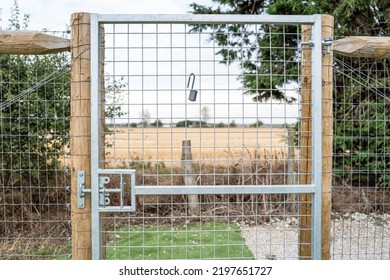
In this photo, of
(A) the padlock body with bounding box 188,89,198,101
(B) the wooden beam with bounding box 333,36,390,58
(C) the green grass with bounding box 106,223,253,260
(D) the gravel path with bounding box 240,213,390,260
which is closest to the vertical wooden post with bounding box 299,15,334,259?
(B) the wooden beam with bounding box 333,36,390,58

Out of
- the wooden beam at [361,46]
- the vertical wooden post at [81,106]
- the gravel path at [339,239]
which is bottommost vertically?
the gravel path at [339,239]

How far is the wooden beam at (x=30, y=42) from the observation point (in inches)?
103

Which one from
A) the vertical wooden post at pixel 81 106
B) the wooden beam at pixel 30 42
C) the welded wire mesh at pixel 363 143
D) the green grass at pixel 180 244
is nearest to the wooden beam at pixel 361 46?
the vertical wooden post at pixel 81 106

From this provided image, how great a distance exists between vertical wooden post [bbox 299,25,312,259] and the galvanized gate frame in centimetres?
12

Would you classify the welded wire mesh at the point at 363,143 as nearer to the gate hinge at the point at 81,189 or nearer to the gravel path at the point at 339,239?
the gravel path at the point at 339,239

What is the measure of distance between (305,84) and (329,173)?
22.5 inches

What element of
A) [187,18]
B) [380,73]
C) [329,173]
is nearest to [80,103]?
[187,18]

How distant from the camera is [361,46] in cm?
279

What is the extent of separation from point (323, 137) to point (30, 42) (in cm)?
184

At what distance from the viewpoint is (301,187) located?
8.48 feet

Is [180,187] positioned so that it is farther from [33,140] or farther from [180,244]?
[33,140]

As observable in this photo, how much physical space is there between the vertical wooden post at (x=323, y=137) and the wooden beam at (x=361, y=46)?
0.54 feet

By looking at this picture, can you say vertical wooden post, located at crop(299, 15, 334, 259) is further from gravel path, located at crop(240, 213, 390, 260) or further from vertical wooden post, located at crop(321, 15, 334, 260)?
gravel path, located at crop(240, 213, 390, 260)

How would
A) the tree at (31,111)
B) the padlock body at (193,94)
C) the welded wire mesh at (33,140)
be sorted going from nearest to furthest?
the padlock body at (193,94), the welded wire mesh at (33,140), the tree at (31,111)
